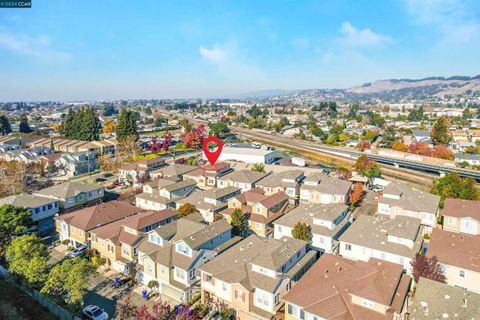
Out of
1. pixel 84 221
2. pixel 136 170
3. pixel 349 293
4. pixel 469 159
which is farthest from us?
pixel 469 159

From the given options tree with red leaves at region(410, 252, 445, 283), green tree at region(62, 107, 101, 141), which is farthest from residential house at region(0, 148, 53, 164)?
tree with red leaves at region(410, 252, 445, 283)

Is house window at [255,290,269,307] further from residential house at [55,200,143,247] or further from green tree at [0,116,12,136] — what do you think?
green tree at [0,116,12,136]

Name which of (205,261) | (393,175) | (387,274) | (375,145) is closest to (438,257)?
(387,274)

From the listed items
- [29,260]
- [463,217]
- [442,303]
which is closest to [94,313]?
[29,260]

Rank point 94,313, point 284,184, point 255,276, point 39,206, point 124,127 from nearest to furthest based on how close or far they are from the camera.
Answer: point 94,313, point 255,276, point 39,206, point 284,184, point 124,127

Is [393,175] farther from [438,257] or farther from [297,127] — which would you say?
[297,127]

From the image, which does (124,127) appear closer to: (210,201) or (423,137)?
(210,201)

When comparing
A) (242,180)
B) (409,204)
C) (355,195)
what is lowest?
(355,195)

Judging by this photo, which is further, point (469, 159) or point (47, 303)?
point (469, 159)

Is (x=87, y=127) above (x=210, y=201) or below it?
above
